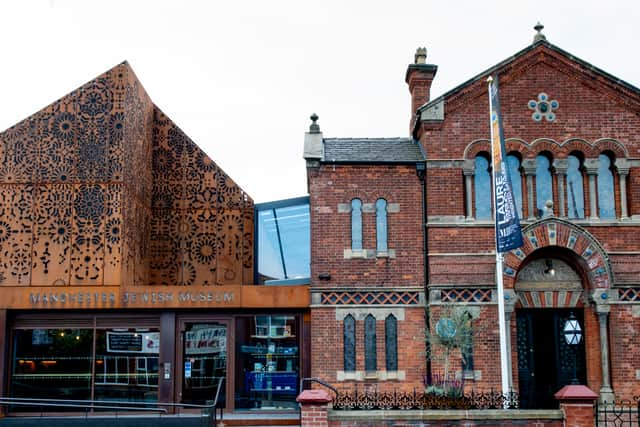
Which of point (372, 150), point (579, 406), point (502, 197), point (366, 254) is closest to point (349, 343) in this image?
point (366, 254)

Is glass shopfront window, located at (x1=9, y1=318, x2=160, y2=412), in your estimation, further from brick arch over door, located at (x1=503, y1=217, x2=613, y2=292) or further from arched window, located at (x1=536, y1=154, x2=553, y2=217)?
arched window, located at (x1=536, y1=154, x2=553, y2=217)

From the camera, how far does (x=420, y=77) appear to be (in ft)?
78.6

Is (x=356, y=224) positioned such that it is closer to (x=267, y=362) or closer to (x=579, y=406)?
(x=267, y=362)

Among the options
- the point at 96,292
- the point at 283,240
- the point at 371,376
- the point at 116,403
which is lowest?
the point at 116,403

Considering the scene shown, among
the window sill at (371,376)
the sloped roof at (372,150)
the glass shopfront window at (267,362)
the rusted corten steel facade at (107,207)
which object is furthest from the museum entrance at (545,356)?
the rusted corten steel facade at (107,207)

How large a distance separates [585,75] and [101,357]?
14663 millimetres

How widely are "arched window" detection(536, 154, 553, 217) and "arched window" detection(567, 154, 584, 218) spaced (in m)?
0.48

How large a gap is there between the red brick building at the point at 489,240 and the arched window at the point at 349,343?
Answer: 0.04m

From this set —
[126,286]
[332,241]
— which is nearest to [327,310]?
[332,241]

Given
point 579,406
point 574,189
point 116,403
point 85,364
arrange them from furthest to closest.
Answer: point 85,364
point 574,189
point 116,403
point 579,406

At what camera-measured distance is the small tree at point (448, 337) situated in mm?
18766

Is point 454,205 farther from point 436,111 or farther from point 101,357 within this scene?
point 101,357

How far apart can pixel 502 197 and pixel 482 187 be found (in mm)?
3036

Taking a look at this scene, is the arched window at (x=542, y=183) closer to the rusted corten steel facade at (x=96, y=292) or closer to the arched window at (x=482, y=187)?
the arched window at (x=482, y=187)
